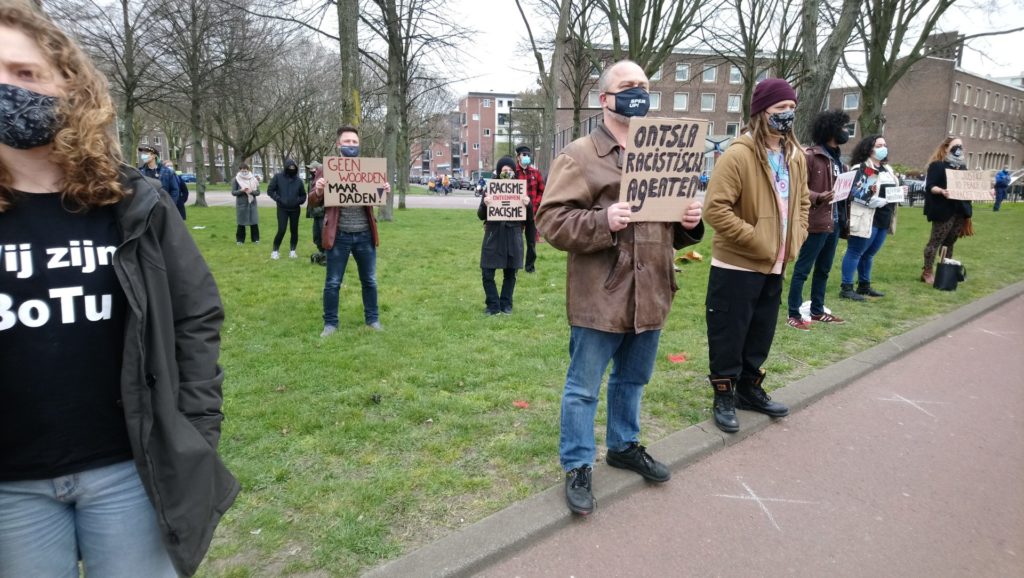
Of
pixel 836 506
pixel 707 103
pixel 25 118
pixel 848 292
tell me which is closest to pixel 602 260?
pixel 836 506

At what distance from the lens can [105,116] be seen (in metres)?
1.62

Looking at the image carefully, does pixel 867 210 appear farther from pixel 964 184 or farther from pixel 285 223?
pixel 285 223

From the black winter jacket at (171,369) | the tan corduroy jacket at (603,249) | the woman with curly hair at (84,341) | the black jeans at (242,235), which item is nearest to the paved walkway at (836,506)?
the tan corduroy jacket at (603,249)

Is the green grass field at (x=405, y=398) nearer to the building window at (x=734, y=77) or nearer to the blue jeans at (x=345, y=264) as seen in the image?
the blue jeans at (x=345, y=264)

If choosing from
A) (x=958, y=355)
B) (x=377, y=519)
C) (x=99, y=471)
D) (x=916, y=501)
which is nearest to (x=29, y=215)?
(x=99, y=471)

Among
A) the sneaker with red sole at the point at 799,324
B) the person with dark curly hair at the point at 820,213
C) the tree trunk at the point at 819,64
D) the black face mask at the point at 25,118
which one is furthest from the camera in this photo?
the tree trunk at the point at 819,64

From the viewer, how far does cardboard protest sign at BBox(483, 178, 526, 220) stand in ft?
23.9

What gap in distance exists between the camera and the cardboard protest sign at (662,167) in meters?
2.86

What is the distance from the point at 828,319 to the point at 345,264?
5.52 meters

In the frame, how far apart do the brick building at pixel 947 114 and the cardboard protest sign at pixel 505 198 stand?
57685 millimetres

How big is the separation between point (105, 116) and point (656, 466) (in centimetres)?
304

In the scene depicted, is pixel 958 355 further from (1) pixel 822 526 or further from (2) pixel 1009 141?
(2) pixel 1009 141

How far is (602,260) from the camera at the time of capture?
2988 mm

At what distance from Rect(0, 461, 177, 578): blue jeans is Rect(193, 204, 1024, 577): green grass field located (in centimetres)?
101
